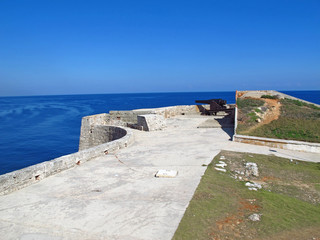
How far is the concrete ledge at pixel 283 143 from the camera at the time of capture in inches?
372

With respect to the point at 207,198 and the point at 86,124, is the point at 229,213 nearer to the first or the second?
the point at 207,198

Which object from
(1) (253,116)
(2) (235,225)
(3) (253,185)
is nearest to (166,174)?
(3) (253,185)

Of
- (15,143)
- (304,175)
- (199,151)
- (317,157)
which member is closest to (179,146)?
(199,151)

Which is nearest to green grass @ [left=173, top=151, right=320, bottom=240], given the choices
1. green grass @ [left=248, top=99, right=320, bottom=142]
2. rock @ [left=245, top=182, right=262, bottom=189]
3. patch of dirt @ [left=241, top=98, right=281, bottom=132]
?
rock @ [left=245, top=182, right=262, bottom=189]

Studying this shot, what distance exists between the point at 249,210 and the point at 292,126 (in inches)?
361

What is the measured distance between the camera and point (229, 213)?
160 inches

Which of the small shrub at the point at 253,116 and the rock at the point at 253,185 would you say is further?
the small shrub at the point at 253,116

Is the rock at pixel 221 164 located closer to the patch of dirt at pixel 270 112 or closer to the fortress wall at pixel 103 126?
the patch of dirt at pixel 270 112

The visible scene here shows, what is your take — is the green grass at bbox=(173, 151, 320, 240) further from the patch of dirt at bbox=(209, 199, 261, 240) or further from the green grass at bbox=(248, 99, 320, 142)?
the green grass at bbox=(248, 99, 320, 142)

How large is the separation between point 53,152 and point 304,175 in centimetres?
2400

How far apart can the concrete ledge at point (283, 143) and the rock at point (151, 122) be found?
183 inches

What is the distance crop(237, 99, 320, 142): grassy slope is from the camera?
10648 mm

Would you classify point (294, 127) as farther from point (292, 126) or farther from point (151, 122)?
point (151, 122)

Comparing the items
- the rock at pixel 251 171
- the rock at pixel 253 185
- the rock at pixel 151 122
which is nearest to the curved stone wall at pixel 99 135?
the rock at pixel 151 122
